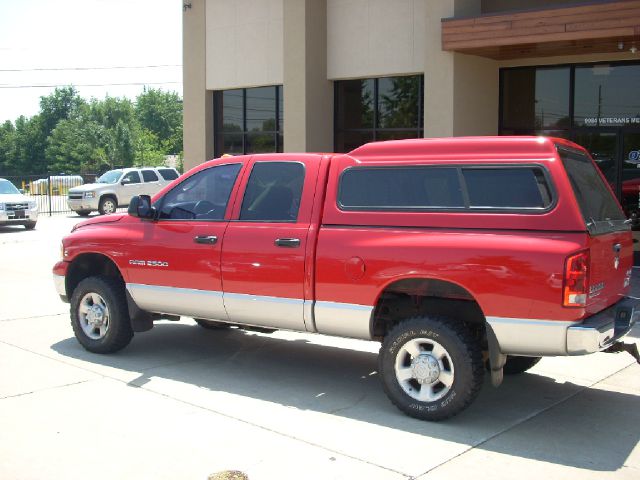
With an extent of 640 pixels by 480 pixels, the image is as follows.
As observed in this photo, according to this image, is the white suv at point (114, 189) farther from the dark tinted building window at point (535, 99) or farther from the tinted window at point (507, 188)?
the tinted window at point (507, 188)

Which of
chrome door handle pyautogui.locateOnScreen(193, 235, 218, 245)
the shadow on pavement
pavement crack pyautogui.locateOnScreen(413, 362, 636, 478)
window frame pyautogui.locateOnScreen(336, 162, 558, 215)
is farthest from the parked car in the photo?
pavement crack pyautogui.locateOnScreen(413, 362, 636, 478)

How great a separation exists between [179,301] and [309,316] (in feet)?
4.93

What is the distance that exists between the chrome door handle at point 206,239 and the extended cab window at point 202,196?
0.22 m

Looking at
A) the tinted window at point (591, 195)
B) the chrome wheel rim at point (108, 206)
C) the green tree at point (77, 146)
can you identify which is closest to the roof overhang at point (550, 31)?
the tinted window at point (591, 195)

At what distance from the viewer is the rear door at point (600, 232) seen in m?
5.35

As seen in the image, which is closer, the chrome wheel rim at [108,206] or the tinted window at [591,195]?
the tinted window at [591,195]

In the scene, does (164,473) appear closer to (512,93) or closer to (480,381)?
(480,381)

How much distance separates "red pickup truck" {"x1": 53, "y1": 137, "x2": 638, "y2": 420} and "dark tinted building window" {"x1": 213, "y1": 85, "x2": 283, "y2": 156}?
33.6ft

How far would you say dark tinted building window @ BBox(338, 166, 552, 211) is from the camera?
5430mm

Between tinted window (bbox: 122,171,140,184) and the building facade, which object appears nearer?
the building facade

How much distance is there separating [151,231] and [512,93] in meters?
9.51

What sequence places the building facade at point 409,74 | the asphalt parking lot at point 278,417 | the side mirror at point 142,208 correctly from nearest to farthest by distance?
the asphalt parking lot at point 278,417, the side mirror at point 142,208, the building facade at point 409,74

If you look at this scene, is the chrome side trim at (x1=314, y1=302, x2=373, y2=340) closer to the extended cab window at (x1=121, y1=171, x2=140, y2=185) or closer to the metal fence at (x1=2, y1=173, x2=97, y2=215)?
the extended cab window at (x1=121, y1=171, x2=140, y2=185)

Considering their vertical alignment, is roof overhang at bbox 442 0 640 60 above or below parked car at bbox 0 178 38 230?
above
